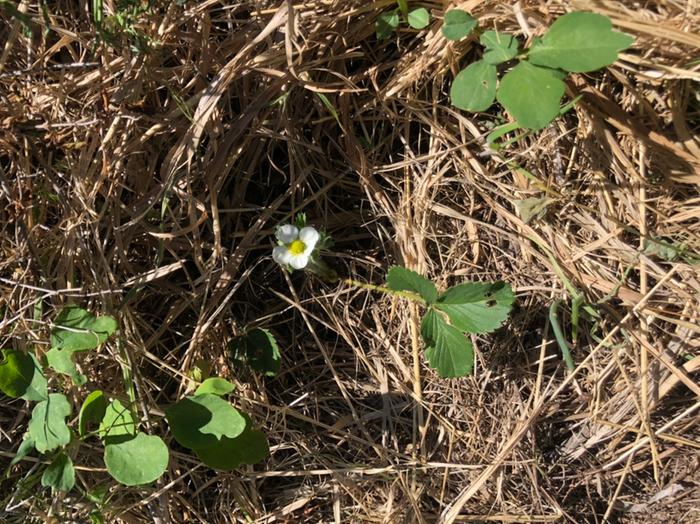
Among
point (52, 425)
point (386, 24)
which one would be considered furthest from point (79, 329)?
point (386, 24)

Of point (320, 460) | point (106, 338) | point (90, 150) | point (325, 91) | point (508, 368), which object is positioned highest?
point (325, 91)

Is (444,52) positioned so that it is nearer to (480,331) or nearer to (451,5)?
(451,5)

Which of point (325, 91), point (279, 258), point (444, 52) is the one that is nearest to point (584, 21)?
point (444, 52)

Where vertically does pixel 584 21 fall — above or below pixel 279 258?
above

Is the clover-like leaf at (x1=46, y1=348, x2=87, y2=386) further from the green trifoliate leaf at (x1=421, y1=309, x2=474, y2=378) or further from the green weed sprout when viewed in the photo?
the green trifoliate leaf at (x1=421, y1=309, x2=474, y2=378)

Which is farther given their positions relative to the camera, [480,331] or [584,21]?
[480,331]

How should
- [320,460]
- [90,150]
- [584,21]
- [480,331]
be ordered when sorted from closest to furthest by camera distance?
[584,21] < [480,331] < [90,150] < [320,460]

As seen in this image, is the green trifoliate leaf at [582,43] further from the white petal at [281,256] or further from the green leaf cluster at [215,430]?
the green leaf cluster at [215,430]
